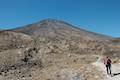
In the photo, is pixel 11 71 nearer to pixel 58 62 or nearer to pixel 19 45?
pixel 58 62

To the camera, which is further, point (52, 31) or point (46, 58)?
point (52, 31)

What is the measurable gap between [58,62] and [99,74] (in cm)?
1659

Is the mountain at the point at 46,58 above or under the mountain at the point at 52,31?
under

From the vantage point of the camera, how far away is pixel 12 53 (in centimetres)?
5041

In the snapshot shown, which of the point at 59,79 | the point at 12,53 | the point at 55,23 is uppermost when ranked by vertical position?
the point at 55,23

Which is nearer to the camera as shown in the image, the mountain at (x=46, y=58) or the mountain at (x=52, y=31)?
the mountain at (x=46, y=58)

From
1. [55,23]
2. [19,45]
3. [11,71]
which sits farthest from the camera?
[55,23]

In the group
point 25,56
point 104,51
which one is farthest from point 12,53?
point 104,51

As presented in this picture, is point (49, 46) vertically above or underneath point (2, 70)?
above

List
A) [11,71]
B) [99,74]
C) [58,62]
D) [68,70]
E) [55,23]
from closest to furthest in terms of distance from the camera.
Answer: [99,74]
[68,70]
[11,71]
[58,62]
[55,23]

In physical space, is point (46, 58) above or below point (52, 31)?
below

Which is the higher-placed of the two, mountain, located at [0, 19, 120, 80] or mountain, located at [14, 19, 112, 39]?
mountain, located at [14, 19, 112, 39]

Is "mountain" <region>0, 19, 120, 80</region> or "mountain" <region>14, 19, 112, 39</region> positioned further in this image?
"mountain" <region>14, 19, 112, 39</region>

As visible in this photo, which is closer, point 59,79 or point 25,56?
point 59,79
